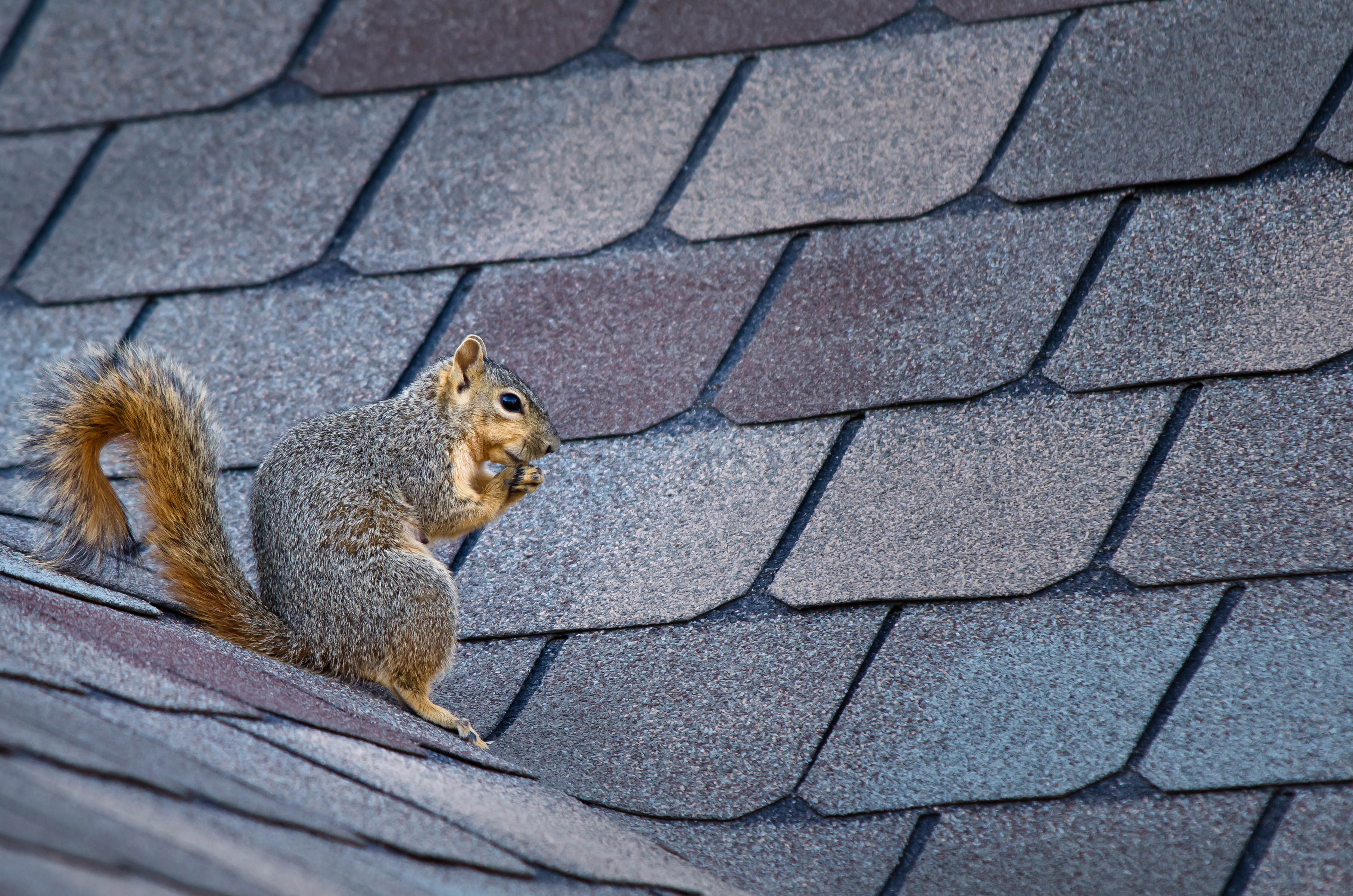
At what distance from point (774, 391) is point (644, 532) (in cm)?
30

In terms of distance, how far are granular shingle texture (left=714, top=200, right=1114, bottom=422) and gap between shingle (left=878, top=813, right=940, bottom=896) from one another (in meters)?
0.62

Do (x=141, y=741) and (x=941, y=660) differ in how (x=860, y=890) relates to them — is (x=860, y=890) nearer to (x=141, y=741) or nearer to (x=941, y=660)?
(x=941, y=660)

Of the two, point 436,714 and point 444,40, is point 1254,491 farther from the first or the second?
point 444,40

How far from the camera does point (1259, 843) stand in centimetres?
132

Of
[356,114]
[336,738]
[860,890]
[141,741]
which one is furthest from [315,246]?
[860,890]

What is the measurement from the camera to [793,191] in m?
1.84

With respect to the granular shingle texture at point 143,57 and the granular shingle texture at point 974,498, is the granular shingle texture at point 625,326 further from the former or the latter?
the granular shingle texture at point 143,57

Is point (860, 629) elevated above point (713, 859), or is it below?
above

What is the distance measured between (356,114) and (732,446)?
3.15ft

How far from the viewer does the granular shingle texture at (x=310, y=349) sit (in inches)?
74.7

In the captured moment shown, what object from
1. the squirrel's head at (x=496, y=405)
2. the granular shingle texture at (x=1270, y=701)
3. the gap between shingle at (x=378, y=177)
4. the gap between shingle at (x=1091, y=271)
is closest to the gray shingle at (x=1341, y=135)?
the gap between shingle at (x=1091, y=271)

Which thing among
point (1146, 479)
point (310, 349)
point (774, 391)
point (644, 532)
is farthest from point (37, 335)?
point (1146, 479)

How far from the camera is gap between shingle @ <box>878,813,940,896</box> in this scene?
1.35 meters

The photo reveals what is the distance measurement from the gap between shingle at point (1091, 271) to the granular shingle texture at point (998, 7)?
34cm
